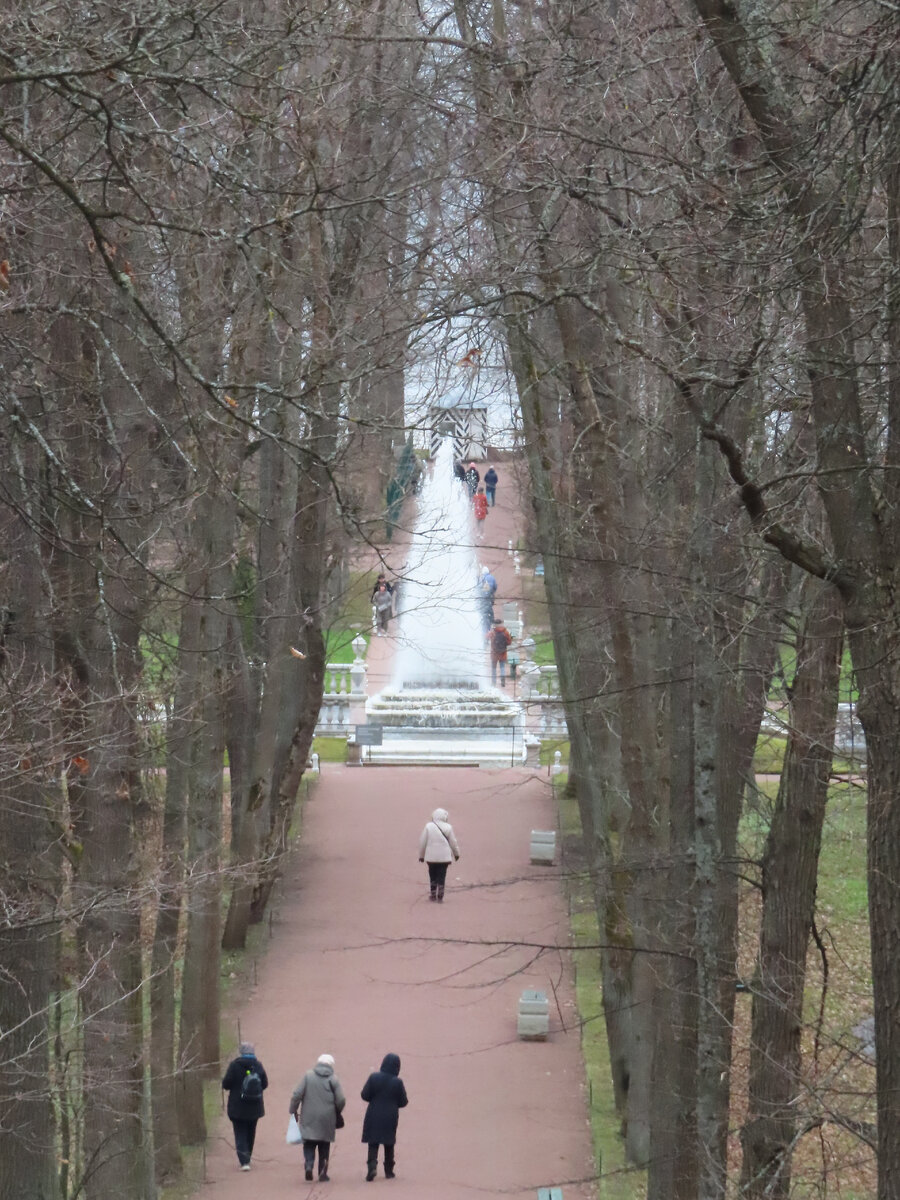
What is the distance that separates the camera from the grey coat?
42.5 ft

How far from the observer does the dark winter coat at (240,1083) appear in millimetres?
13367

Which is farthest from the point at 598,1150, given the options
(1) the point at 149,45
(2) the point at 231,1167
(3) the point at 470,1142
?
(1) the point at 149,45

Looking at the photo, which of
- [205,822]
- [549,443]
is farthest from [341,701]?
[549,443]

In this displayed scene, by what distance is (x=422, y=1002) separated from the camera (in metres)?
18.4

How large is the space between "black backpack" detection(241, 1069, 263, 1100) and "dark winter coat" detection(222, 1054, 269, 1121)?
3cm

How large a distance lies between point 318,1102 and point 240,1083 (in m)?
0.82

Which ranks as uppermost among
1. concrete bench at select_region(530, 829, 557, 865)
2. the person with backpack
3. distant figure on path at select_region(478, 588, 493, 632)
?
distant figure on path at select_region(478, 588, 493, 632)

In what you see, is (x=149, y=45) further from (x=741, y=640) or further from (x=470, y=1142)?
(x=470, y=1142)

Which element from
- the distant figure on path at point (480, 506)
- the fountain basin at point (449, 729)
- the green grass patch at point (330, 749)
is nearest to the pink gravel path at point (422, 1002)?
the fountain basin at point (449, 729)

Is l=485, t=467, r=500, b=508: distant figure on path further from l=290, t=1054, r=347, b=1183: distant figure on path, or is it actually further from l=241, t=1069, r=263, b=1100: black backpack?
l=290, t=1054, r=347, b=1183: distant figure on path

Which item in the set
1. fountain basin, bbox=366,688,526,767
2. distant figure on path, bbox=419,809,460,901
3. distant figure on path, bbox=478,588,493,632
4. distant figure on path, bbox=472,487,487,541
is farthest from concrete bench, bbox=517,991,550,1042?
distant figure on path, bbox=472,487,487,541

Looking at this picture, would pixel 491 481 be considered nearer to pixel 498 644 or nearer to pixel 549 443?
pixel 498 644

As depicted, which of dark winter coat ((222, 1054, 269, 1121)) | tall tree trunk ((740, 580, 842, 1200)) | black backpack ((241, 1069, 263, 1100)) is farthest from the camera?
dark winter coat ((222, 1054, 269, 1121))

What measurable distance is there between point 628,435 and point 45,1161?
7705 mm
